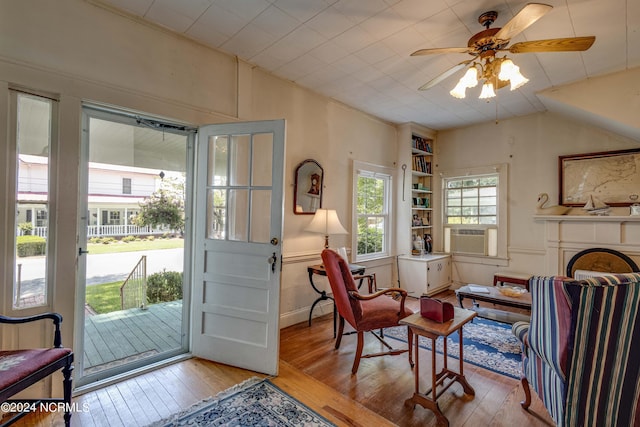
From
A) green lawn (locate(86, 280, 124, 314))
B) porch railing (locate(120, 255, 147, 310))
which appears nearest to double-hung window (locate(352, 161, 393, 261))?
porch railing (locate(120, 255, 147, 310))

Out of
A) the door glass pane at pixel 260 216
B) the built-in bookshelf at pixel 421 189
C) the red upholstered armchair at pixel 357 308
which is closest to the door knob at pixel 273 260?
the door glass pane at pixel 260 216

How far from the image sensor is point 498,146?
4703 millimetres

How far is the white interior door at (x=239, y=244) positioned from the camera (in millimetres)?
2426

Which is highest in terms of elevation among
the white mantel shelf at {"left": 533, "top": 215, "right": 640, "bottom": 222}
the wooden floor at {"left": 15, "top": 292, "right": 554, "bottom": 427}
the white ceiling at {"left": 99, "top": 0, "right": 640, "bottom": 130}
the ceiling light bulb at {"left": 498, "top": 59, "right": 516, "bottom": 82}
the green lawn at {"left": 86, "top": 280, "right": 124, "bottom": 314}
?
the white ceiling at {"left": 99, "top": 0, "right": 640, "bottom": 130}

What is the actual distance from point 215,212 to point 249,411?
61.9 inches

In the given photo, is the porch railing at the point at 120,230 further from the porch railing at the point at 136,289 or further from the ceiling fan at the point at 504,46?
the ceiling fan at the point at 504,46

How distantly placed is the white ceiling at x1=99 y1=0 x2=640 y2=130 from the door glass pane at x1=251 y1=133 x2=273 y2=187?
35.3 inches

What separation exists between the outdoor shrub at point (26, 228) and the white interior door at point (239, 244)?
109 cm

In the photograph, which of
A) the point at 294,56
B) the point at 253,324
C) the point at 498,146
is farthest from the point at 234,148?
the point at 498,146

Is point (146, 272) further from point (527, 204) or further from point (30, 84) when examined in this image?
point (527, 204)

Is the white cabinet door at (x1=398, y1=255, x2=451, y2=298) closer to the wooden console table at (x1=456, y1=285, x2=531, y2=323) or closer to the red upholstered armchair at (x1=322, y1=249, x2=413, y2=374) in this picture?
the wooden console table at (x1=456, y1=285, x2=531, y2=323)

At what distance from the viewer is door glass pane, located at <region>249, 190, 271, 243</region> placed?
8.13 ft

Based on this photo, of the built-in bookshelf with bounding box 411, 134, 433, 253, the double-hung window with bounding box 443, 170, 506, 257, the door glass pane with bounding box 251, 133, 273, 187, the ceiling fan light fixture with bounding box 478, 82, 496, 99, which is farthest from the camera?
the built-in bookshelf with bounding box 411, 134, 433, 253

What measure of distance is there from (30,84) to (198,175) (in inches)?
47.1
